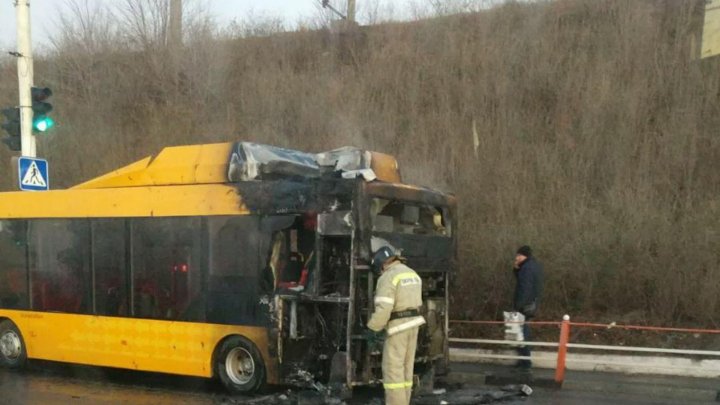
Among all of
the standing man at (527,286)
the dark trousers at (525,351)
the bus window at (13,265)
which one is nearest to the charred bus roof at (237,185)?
the bus window at (13,265)

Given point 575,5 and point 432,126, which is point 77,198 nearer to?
point 432,126

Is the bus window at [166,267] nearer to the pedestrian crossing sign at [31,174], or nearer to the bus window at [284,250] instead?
the bus window at [284,250]

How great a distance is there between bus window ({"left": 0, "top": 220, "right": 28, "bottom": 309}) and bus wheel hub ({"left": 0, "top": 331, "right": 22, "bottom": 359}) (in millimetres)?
451

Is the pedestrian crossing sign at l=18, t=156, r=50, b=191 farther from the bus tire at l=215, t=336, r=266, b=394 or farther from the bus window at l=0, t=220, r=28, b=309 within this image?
the bus tire at l=215, t=336, r=266, b=394

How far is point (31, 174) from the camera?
12.3 m

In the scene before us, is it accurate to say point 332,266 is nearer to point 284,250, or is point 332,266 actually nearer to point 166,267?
point 284,250

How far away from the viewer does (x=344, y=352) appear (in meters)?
7.59

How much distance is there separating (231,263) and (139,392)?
7.12ft

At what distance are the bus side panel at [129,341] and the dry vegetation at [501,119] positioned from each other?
571cm

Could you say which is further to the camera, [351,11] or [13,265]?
[351,11]

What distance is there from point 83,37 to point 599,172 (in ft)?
71.3

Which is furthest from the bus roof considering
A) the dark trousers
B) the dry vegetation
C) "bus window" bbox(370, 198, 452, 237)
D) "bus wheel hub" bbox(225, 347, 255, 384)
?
the dry vegetation

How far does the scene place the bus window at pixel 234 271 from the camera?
8312 millimetres

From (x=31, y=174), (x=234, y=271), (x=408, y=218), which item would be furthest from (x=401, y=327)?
(x=31, y=174)
